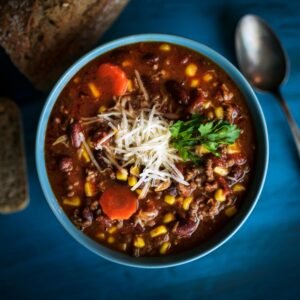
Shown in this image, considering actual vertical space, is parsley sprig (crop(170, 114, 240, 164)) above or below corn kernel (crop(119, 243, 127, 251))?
above

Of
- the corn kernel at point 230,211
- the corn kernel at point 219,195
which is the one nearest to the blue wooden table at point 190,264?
the corn kernel at point 230,211

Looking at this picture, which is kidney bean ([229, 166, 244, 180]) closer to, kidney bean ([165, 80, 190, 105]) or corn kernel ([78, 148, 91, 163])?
kidney bean ([165, 80, 190, 105])

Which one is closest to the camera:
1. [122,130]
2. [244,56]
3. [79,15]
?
[122,130]

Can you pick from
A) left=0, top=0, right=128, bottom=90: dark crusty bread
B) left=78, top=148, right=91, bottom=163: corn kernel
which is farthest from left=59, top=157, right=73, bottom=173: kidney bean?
left=0, top=0, right=128, bottom=90: dark crusty bread

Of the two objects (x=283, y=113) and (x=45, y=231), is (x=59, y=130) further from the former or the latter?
(x=283, y=113)

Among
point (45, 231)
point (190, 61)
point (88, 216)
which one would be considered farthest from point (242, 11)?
point (45, 231)

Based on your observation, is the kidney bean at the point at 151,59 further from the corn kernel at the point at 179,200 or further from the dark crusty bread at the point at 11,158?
the dark crusty bread at the point at 11,158
